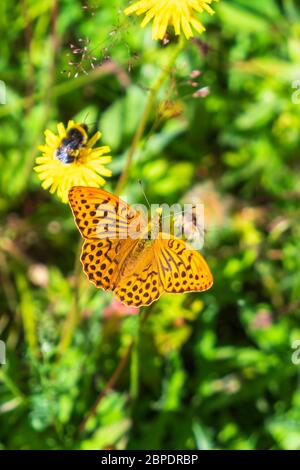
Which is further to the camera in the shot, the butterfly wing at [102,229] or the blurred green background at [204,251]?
the blurred green background at [204,251]

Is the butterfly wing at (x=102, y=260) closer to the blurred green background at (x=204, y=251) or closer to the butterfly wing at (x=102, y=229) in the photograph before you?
the butterfly wing at (x=102, y=229)

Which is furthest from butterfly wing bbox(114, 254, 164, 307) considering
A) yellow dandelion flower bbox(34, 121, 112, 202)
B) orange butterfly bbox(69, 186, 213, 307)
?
yellow dandelion flower bbox(34, 121, 112, 202)

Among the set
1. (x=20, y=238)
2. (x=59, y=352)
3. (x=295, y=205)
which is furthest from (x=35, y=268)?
(x=295, y=205)

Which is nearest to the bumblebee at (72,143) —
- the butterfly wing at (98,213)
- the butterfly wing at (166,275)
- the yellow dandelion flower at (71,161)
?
the yellow dandelion flower at (71,161)

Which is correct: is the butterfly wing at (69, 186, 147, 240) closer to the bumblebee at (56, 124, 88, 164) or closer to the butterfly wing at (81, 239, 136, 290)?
the butterfly wing at (81, 239, 136, 290)

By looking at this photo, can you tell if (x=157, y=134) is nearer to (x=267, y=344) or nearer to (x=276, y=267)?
(x=276, y=267)
